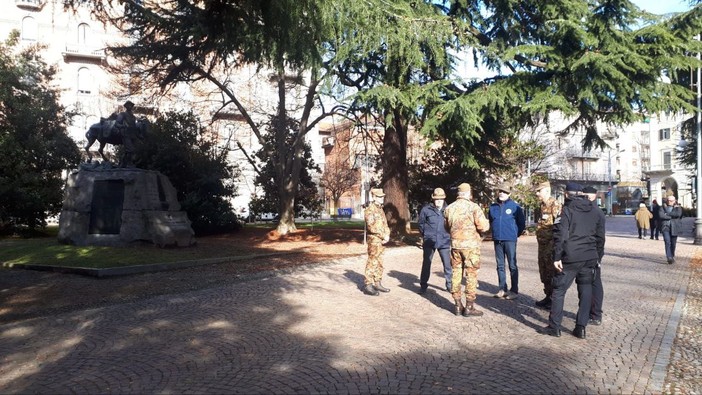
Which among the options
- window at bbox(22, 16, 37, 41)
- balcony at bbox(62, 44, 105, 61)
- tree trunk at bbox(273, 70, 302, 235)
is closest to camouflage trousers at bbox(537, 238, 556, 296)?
tree trunk at bbox(273, 70, 302, 235)

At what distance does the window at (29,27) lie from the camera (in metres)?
37.2

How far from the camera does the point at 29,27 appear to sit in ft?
124

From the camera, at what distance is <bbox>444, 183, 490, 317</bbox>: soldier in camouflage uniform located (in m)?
7.18

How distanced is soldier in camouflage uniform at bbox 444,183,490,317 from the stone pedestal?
11.0 m

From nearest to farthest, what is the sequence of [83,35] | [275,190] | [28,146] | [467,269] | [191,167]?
[467,269] < [28,146] < [191,167] < [275,190] < [83,35]

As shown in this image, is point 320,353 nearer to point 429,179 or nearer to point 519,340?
point 519,340

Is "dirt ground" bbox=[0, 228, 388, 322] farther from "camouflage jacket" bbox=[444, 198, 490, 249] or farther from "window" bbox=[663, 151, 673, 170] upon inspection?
"window" bbox=[663, 151, 673, 170]

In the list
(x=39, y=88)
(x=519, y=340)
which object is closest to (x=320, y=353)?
(x=519, y=340)

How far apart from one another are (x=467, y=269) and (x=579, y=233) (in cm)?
159

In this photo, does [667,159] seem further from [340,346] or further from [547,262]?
[340,346]

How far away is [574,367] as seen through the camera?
509 cm

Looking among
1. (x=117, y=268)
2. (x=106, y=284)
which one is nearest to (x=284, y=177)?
(x=117, y=268)

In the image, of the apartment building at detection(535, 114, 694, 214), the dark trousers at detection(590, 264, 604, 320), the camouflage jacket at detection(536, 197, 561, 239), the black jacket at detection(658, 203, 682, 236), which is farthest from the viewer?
the apartment building at detection(535, 114, 694, 214)

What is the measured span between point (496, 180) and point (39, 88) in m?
22.5
